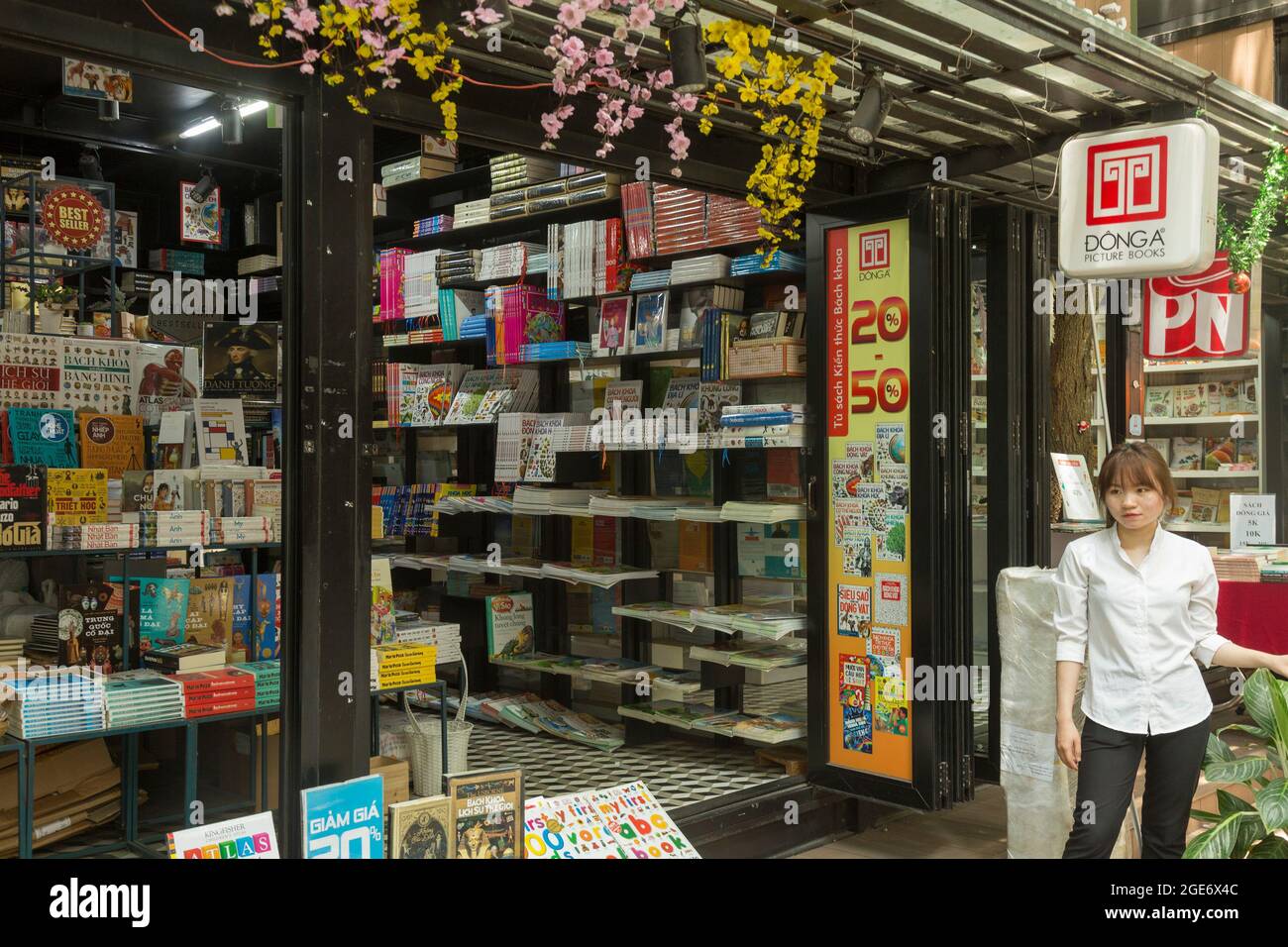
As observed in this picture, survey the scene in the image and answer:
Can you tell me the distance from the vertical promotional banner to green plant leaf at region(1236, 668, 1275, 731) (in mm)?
1475

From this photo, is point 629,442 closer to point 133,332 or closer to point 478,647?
point 478,647

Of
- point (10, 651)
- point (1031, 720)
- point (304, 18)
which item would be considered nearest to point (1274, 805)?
point (1031, 720)

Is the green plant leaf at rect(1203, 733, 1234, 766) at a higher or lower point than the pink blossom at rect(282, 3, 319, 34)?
lower

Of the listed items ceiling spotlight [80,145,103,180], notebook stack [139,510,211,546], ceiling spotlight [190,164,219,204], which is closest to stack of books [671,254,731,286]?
notebook stack [139,510,211,546]

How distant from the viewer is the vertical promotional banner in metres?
4.67

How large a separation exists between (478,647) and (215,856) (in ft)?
13.5

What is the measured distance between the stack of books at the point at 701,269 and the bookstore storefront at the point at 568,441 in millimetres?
17

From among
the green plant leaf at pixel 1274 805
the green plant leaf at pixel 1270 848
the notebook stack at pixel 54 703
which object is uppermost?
the notebook stack at pixel 54 703

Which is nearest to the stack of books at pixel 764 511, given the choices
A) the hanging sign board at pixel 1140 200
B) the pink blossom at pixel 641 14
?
the hanging sign board at pixel 1140 200

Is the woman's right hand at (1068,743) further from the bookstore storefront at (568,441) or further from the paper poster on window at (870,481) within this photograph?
the paper poster on window at (870,481)

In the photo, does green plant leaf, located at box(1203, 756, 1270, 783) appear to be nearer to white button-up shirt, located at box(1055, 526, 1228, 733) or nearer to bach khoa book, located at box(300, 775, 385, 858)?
white button-up shirt, located at box(1055, 526, 1228, 733)

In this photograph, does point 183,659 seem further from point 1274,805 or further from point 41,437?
point 1274,805

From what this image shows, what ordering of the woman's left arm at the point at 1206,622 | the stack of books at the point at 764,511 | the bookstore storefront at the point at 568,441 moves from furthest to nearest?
the stack of books at the point at 764,511, the bookstore storefront at the point at 568,441, the woman's left arm at the point at 1206,622

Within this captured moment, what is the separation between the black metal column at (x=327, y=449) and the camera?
131 inches
